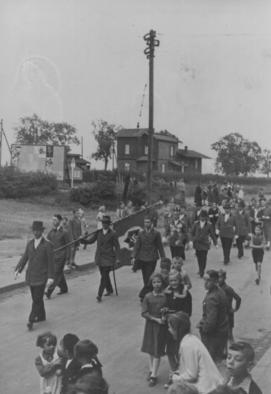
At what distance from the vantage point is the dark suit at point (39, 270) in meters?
9.90

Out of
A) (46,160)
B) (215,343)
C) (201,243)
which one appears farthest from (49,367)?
(46,160)

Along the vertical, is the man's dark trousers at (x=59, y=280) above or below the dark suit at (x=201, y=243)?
below

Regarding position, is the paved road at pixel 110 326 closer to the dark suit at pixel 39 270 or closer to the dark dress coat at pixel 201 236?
the dark suit at pixel 39 270

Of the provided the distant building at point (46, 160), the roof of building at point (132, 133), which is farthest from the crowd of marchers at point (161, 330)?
the roof of building at point (132, 133)

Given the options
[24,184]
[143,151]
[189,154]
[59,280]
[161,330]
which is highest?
[189,154]

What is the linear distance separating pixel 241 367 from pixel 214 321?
8.15 ft

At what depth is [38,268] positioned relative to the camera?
994 centimetres

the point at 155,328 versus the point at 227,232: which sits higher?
the point at 227,232

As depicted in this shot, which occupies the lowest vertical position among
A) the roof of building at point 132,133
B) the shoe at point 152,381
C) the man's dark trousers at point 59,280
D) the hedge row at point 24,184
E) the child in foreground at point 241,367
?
the shoe at point 152,381

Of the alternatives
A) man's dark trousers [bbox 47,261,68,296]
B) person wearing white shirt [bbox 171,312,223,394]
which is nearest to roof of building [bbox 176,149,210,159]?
man's dark trousers [bbox 47,261,68,296]

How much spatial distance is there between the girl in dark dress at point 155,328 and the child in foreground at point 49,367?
166 centimetres

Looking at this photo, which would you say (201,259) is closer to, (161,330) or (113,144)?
(161,330)

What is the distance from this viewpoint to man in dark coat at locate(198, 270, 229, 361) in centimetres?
698

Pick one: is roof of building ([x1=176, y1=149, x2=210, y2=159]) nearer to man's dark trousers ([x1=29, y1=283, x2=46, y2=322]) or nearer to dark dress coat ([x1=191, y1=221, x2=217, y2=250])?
dark dress coat ([x1=191, y1=221, x2=217, y2=250])
